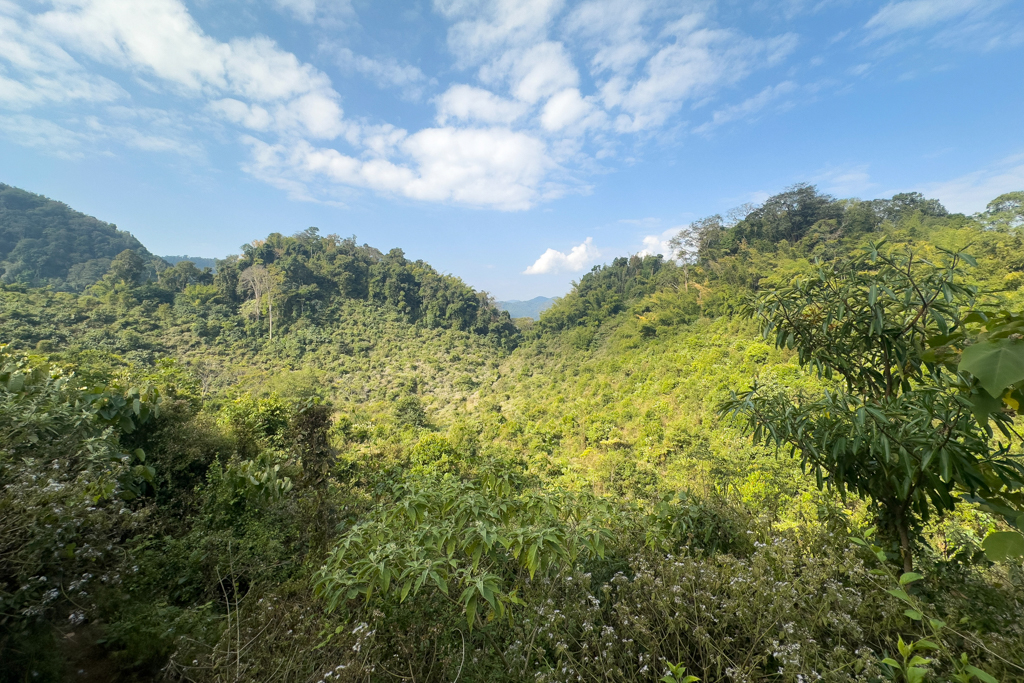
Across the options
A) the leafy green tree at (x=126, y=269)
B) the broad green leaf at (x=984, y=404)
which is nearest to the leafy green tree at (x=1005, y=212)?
the broad green leaf at (x=984, y=404)

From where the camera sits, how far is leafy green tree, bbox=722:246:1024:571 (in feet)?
4.07

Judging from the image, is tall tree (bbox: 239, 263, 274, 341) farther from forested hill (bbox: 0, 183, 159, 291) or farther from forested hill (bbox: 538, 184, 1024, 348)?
forested hill (bbox: 538, 184, 1024, 348)

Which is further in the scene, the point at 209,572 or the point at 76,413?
the point at 76,413

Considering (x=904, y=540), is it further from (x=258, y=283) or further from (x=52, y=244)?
(x=52, y=244)

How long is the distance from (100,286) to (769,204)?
35.6 m

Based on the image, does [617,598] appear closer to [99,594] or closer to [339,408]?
[99,594]

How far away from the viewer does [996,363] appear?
52 cm

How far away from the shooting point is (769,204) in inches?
667

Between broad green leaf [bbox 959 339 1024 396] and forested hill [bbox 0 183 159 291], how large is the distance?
1620 inches

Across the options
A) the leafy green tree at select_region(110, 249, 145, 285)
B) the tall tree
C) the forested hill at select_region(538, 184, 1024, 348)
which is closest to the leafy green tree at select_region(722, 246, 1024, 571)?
the forested hill at select_region(538, 184, 1024, 348)

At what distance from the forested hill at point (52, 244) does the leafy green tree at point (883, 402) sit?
40.9m

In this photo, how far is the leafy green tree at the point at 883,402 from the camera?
48.8 inches

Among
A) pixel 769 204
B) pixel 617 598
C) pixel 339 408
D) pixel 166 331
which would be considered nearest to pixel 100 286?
pixel 166 331

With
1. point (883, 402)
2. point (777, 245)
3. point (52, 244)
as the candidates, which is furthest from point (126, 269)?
point (777, 245)
